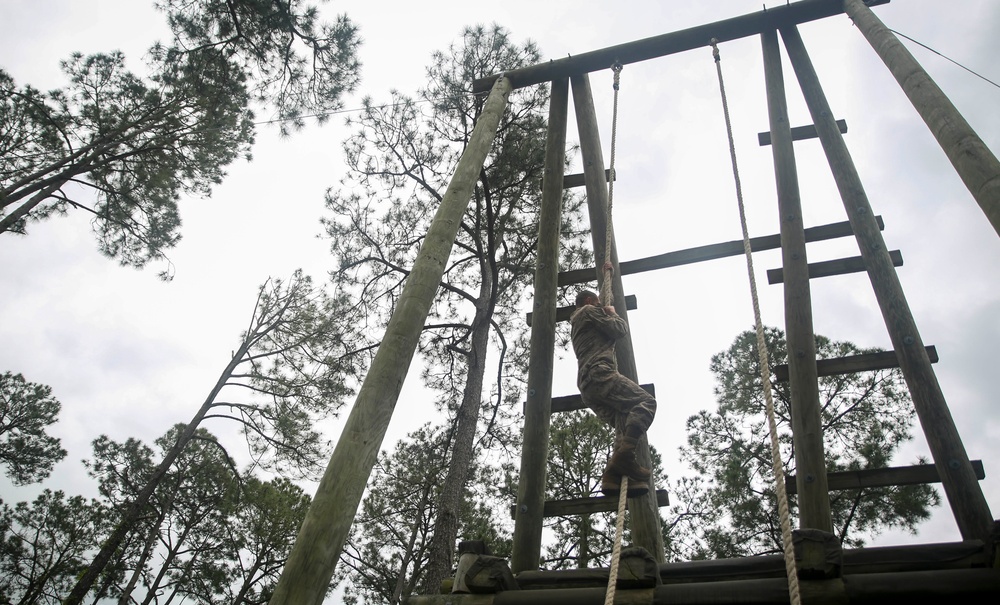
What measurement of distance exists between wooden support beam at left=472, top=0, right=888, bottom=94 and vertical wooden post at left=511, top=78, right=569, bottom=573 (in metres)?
0.17

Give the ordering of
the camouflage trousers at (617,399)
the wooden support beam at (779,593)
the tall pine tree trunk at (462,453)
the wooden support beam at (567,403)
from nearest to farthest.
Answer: the wooden support beam at (779,593)
the camouflage trousers at (617,399)
the wooden support beam at (567,403)
the tall pine tree trunk at (462,453)

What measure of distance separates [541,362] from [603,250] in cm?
101

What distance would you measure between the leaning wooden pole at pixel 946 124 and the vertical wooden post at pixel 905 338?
0.57 m

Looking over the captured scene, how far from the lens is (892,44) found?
3.26 meters

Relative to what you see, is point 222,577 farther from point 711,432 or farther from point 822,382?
point 822,382

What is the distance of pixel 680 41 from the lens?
4.53 meters

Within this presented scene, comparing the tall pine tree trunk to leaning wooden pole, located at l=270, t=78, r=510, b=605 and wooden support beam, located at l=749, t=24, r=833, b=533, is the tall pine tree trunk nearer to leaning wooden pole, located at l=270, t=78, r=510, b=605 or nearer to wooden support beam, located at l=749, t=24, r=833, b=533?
wooden support beam, located at l=749, t=24, r=833, b=533

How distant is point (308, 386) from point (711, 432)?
8.01 meters

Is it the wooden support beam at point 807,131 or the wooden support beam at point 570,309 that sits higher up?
the wooden support beam at point 807,131

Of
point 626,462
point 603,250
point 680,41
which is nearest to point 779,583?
point 626,462

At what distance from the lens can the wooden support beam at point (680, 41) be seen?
169 inches

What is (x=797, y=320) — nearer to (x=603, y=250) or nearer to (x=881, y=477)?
(x=881, y=477)

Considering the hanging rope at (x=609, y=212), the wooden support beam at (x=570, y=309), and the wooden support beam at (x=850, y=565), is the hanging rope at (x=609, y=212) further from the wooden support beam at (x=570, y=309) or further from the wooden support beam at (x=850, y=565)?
the wooden support beam at (x=850, y=565)

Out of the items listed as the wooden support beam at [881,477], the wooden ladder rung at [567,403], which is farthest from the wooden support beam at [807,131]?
the wooden ladder rung at [567,403]
